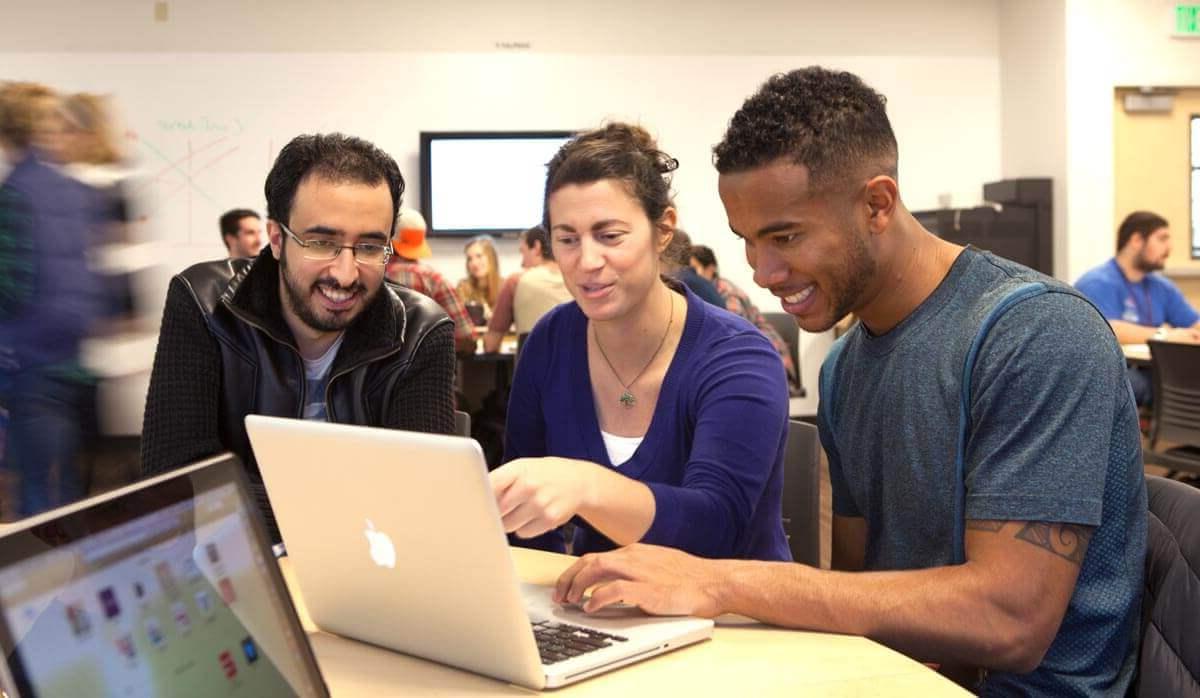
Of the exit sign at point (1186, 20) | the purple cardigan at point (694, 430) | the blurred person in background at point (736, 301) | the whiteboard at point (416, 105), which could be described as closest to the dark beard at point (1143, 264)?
the blurred person in background at point (736, 301)

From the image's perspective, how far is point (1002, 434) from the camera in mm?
1354

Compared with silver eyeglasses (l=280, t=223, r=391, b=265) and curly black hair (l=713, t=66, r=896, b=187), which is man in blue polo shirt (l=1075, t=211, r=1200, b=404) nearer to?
silver eyeglasses (l=280, t=223, r=391, b=265)

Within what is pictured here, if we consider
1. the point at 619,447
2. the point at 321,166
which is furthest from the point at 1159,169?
the point at 321,166

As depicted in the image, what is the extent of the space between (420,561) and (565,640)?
19cm

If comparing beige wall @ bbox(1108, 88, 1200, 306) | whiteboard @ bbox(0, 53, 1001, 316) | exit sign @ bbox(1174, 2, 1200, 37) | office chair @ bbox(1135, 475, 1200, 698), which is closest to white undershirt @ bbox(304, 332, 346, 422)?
office chair @ bbox(1135, 475, 1200, 698)

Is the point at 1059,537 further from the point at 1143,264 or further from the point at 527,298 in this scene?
the point at 1143,264

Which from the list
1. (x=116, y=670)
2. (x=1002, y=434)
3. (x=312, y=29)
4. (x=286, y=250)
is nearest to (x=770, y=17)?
(x=312, y=29)

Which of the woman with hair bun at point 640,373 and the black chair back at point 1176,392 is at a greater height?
the woman with hair bun at point 640,373

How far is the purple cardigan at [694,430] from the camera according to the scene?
69.1 inches

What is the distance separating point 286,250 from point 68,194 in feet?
3.78

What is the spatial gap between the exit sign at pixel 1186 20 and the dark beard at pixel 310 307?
7.36 meters

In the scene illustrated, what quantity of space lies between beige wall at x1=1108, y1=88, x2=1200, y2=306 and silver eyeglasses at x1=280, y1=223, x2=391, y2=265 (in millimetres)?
6850

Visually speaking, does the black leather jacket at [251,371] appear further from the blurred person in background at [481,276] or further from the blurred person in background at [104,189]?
the blurred person in background at [481,276]

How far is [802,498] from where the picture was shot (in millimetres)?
2342
